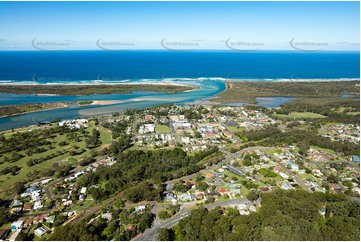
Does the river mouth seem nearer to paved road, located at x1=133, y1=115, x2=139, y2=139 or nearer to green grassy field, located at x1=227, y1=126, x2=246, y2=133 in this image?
paved road, located at x1=133, y1=115, x2=139, y2=139

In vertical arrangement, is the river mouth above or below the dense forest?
below

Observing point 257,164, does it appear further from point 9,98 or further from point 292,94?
point 9,98

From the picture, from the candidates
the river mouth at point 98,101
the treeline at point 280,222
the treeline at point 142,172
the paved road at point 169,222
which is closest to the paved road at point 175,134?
the treeline at point 142,172

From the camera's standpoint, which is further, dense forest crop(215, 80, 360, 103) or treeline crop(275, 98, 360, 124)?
dense forest crop(215, 80, 360, 103)

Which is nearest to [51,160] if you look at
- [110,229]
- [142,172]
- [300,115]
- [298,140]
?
[142,172]

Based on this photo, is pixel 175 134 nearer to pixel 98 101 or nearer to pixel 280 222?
pixel 280 222

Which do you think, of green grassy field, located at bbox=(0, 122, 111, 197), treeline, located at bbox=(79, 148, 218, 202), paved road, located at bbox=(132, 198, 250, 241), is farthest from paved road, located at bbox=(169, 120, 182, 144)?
paved road, located at bbox=(132, 198, 250, 241)

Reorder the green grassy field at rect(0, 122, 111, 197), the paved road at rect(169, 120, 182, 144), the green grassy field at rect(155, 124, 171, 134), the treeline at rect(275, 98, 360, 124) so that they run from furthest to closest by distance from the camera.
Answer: the treeline at rect(275, 98, 360, 124)
the green grassy field at rect(155, 124, 171, 134)
the paved road at rect(169, 120, 182, 144)
the green grassy field at rect(0, 122, 111, 197)
